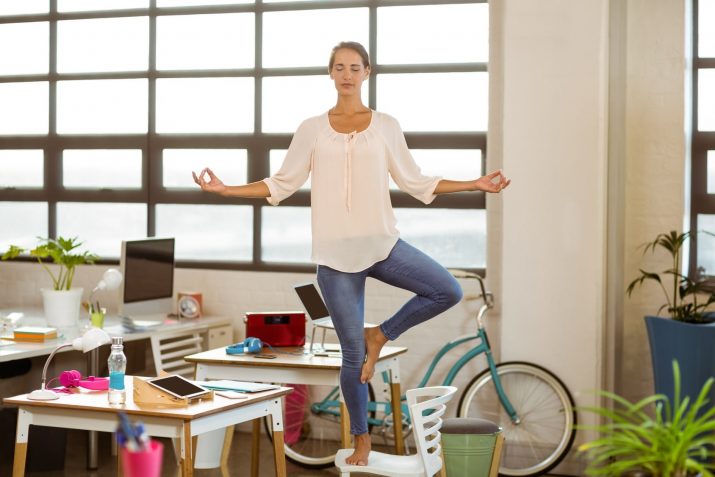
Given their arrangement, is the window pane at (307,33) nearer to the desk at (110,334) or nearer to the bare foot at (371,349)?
the desk at (110,334)

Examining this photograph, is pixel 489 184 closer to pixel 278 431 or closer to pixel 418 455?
pixel 418 455

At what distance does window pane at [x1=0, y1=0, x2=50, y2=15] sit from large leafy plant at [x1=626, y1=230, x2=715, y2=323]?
502 centimetres

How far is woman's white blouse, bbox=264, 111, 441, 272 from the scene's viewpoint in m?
4.57

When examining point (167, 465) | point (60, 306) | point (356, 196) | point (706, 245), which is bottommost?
point (167, 465)

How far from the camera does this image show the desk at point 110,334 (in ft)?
18.9

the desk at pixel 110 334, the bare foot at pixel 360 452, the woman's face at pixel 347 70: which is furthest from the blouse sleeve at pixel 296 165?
the desk at pixel 110 334

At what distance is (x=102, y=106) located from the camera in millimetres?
A: 7867

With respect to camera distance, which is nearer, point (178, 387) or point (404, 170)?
point (178, 387)

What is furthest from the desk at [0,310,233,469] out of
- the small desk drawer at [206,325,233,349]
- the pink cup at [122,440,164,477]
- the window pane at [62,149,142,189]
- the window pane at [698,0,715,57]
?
the pink cup at [122,440,164,477]

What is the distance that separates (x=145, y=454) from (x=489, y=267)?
4736 millimetres

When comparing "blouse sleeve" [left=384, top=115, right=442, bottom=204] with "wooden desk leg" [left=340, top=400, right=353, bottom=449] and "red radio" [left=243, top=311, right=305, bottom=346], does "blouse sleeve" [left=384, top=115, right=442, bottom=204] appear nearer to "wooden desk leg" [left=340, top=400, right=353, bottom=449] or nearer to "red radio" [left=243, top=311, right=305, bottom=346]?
"wooden desk leg" [left=340, top=400, right=353, bottom=449]

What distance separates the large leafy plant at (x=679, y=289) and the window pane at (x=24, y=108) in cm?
482

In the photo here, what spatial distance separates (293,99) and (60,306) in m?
2.02

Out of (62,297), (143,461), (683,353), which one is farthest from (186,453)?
(62,297)
